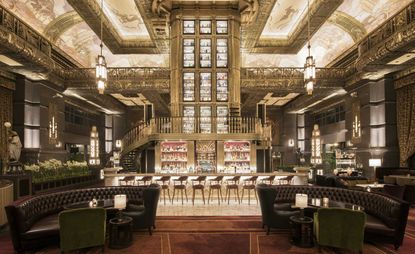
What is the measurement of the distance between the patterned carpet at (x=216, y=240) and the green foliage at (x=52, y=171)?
4.83 meters

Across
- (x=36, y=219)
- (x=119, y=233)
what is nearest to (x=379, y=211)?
(x=119, y=233)

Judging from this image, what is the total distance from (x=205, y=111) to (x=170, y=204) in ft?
15.0

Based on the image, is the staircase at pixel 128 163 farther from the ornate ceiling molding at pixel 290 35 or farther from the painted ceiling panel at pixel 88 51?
the ornate ceiling molding at pixel 290 35

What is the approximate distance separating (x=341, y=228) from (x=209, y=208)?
13.3 feet

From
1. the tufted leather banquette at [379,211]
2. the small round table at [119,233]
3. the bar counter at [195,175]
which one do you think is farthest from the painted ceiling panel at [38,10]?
the tufted leather banquette at [379,211]

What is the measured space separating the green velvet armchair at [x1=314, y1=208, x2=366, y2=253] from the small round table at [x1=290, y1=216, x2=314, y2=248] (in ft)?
0.91

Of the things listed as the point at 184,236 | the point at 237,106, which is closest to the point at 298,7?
the point at 237,106

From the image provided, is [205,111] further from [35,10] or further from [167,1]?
[35,10]

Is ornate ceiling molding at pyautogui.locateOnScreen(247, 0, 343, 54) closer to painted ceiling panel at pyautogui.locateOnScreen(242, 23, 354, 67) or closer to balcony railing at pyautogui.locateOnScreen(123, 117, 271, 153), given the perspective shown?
painted ceiling panel at pyautogui.locateOnScreen(242, 23, 354, 67)

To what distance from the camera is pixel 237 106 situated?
11.9 m

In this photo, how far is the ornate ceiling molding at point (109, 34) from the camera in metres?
9.98

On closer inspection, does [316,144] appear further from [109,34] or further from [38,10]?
[38,10]

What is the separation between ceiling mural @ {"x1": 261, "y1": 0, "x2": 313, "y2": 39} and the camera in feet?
38.8

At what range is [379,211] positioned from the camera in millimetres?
5527
